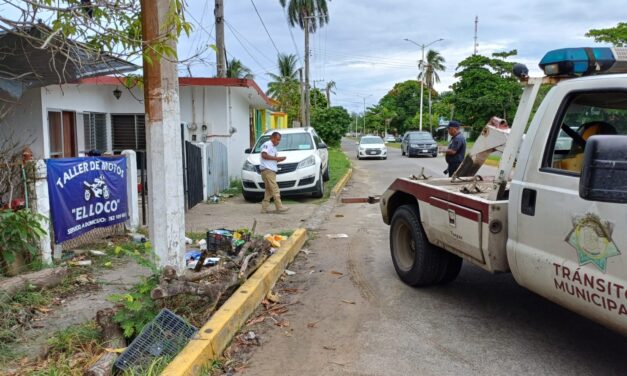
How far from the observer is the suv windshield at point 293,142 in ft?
43.3

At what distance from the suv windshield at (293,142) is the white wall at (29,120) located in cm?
472

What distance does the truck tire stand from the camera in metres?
5.37

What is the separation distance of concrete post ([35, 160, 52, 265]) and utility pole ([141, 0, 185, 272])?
1.65 metres

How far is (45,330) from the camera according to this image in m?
4.36

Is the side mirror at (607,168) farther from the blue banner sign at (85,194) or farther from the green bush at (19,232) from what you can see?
the blue banner sign at (85,194)

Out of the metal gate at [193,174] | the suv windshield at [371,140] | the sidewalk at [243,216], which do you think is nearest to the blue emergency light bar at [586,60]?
the sidewalk at [243,216]

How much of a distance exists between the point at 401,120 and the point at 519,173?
293 ft

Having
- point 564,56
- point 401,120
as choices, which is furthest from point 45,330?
point 401,120

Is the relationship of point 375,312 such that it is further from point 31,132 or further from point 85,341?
point 31,132

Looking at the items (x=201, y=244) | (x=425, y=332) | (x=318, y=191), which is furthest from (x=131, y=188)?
(x=425, y=332)

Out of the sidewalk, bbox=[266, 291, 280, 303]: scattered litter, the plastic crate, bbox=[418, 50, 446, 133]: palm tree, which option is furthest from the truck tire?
bbox=[418, 50, 446, 133]: palm tree

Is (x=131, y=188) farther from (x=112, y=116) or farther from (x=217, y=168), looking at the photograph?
(x=112, y=116)

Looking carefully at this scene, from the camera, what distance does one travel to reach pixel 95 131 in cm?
1352

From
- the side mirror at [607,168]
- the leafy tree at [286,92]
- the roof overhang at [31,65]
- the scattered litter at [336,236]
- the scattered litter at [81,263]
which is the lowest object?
the scattered litter at [336,236]
